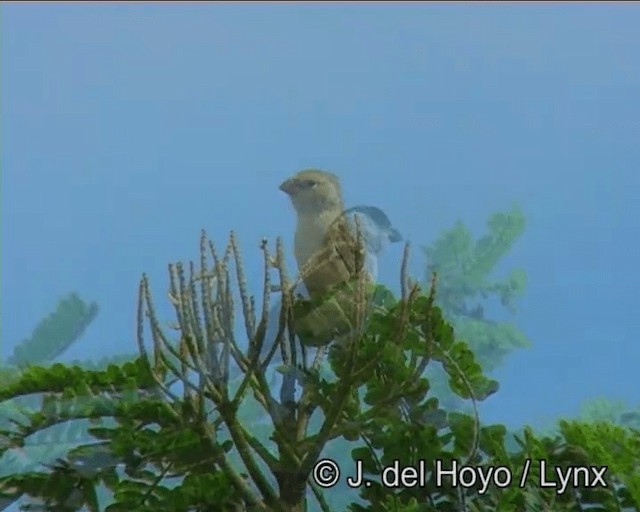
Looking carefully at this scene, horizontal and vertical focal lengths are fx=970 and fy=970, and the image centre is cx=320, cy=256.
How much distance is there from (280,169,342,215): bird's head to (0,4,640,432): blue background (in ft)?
0.53

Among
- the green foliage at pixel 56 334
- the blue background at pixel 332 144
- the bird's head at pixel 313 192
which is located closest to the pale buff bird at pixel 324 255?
the bird's head at pixel 313 192

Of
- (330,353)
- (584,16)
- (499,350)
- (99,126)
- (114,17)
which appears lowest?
(330,353)

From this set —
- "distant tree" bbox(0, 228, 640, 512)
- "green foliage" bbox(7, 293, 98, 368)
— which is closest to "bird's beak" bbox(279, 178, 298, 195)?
"distant tree" bbox(0, 228, 640, 512)

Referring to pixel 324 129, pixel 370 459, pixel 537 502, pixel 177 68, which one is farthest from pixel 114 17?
pixel 537 502

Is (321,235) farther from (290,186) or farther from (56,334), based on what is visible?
(56,334)

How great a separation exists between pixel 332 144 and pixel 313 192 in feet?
0.85

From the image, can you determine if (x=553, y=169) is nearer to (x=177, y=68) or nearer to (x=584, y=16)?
(x=584, y=16)

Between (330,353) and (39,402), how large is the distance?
A: 31 cm

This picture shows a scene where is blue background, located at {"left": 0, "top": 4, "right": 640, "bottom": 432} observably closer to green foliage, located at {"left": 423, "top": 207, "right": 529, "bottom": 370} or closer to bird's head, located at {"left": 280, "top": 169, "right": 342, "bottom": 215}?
green foliage, located at {"left": 423, "top": 207, "right": 529, "bottom": 370}

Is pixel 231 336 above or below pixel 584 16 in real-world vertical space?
below

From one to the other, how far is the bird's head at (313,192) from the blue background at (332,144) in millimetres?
163

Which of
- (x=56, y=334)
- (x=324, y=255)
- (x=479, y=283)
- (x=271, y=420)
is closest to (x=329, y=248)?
(x=324, y=255)

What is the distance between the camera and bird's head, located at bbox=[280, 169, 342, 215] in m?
1.00

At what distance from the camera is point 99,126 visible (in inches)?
52.1
